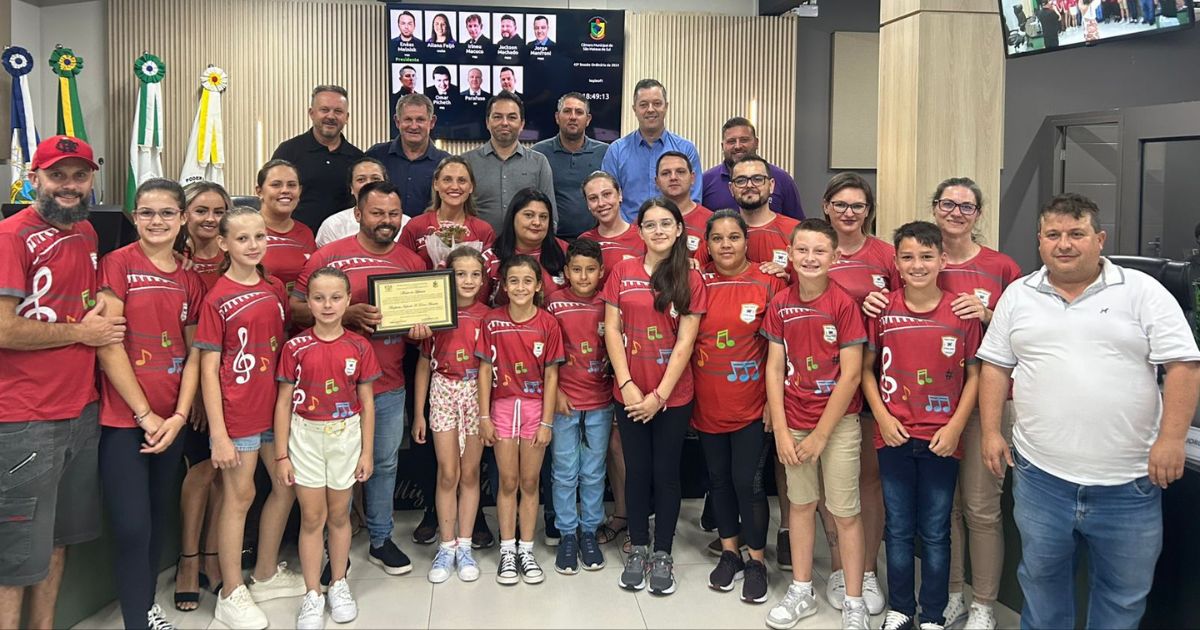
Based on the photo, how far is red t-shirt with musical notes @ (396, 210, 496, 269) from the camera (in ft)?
13.0

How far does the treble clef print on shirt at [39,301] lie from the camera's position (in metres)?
2.75

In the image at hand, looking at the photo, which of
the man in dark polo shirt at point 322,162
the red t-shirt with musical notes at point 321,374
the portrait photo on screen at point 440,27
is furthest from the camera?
the portrait photo on screen at point 440,27

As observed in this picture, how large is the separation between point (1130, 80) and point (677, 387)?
7910 millimetres

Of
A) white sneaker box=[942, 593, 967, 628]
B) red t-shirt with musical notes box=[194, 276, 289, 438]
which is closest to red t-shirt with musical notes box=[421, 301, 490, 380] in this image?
red t-shirt with musical notes box=[194, 276, 289, 438]

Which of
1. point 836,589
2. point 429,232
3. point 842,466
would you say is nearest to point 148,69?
point 429,232

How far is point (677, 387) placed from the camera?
11.8 feet

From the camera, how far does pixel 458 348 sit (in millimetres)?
3729

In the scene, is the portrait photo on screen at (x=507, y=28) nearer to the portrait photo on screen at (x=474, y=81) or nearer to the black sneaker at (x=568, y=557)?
the portrait photo on screen at (x=474, y=81)

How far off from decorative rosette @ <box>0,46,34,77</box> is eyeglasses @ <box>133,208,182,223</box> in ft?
15.9

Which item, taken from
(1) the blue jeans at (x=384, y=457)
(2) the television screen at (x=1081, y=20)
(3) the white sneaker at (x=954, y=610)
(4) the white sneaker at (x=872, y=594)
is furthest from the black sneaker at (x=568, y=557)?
(2) the television screen at (x=1081, y=20)

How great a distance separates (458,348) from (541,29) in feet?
16.1

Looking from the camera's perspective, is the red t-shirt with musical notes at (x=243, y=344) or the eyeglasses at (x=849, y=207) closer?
the red t-shirt with musical notes at (x=243, y=344)

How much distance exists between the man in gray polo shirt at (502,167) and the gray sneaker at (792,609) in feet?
7.27

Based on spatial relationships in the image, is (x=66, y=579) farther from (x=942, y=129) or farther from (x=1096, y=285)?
(x=942, y=129)
